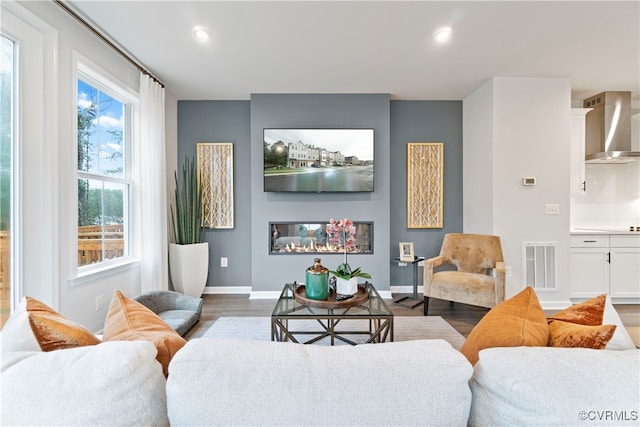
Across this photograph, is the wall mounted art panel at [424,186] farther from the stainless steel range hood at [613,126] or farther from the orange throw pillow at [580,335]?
the orange throw pillow at [580,335]

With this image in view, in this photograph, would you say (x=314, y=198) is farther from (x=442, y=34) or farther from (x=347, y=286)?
(x=442, y=34)

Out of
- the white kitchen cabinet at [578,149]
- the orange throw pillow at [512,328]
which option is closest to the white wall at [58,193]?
the orange throw pillow at [512,328]

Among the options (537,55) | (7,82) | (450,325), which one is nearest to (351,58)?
(537,55)

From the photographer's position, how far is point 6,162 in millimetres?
1861

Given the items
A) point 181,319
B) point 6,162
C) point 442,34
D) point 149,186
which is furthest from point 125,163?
point 442,34

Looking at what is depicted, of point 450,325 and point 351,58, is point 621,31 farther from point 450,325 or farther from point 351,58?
point 450,325

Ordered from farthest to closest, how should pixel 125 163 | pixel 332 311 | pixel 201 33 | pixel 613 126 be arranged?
pixel 613 126 < pixel 125 163 < pixel 201 33 < pixel 332 311

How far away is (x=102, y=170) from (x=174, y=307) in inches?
57.5

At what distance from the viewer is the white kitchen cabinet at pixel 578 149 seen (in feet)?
12.0

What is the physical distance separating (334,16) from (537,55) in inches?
82.0

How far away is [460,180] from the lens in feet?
13.5

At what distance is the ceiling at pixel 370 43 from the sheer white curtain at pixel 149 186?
0.37 m

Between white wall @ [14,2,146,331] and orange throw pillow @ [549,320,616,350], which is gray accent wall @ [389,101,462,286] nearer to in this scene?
orange throw pillow @ [549,320,616,350]

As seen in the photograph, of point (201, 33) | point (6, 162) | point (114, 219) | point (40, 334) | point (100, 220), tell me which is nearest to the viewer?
point (40, 334)
